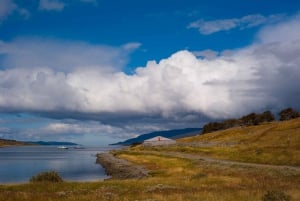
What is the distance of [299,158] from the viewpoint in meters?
75.8

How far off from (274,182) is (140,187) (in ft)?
41.6

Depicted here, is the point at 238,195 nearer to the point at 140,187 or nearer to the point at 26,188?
the point at 140,187

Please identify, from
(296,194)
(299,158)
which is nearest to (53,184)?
(296,194)

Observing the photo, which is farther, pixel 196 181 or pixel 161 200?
pixel 196 181

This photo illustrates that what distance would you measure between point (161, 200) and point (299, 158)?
53.7m

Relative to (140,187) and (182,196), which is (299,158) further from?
(182,196)

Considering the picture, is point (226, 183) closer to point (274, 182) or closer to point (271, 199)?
point (274, 182)

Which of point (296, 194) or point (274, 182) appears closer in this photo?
point (296, 194)

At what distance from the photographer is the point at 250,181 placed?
4319 cm

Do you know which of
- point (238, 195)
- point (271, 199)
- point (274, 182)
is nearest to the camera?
point (271, 199)

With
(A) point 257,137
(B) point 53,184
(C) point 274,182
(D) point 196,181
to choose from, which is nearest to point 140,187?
(D) point 196,181

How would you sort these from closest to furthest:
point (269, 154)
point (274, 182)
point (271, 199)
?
point (271, 199)
point (274, 182)
point (269, 154)

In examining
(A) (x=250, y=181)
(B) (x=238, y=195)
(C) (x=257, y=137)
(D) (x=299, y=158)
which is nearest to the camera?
(B) (x=238, y=195)

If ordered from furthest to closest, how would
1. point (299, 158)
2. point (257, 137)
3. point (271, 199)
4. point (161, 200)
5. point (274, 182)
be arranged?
1. point (257, 137)
2. point (299, 158)
3. point (274, 182)
4. point (161, 200)
5. point (271, 199)
